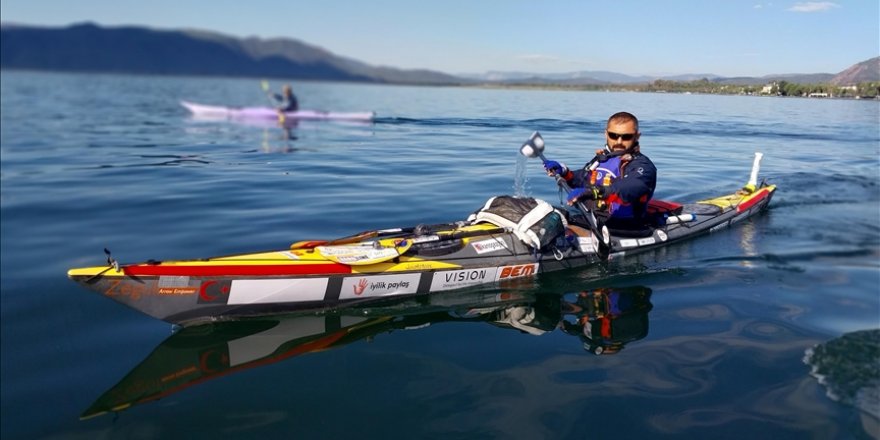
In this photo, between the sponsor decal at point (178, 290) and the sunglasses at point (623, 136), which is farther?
the sunglasses at point (623, 136)

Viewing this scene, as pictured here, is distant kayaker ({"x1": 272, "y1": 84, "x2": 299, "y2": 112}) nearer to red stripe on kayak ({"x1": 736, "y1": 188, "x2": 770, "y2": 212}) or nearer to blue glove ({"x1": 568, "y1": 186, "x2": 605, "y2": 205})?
red stripe on kayak ({"x1": 736, "y1": 188, "x2": 770, "y2": 212})

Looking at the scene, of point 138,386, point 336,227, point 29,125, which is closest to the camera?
point 138,386

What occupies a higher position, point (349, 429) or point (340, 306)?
point (340, 306)

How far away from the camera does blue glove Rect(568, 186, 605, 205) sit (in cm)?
672

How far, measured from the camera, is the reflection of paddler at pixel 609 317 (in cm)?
509

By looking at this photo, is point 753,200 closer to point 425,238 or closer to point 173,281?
point 425,238

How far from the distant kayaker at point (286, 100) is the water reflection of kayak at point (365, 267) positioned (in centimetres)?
2130

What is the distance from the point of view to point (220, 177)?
41.9ft

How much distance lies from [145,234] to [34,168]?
7.29m

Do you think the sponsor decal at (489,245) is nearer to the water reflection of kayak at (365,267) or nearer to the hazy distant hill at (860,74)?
the water reflection of kayak at (365,267)

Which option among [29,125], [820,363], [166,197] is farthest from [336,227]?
[29,125]

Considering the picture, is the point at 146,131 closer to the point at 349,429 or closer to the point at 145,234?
the point at 145,234

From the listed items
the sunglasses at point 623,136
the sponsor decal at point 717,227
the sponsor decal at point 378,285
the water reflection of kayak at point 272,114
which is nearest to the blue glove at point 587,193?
the sunglasses at point 623,136

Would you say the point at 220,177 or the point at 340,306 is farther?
the point at 220,177
